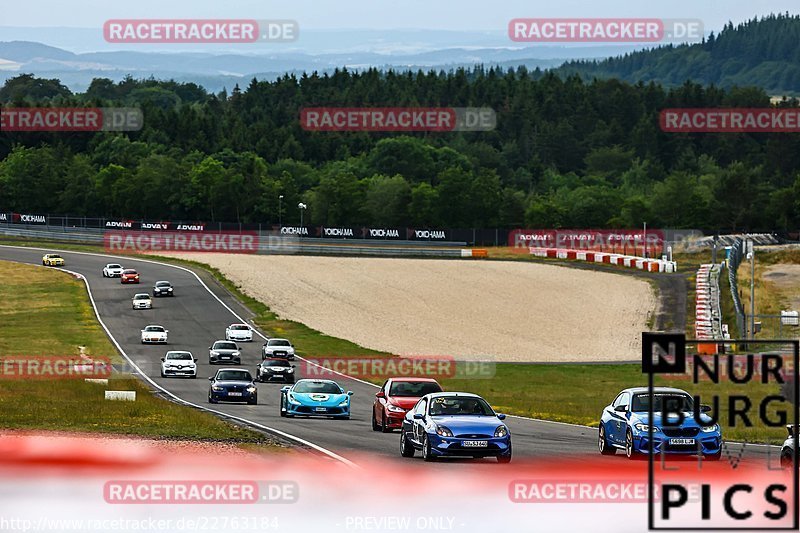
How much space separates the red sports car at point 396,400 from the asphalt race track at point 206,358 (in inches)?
14.7

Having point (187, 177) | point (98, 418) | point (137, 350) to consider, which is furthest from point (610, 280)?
point (187, 177)

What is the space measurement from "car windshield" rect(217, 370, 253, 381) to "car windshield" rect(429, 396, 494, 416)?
19.1 m

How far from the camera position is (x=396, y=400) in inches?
1366

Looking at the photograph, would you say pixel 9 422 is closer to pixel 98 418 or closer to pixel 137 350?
pixel 98 418

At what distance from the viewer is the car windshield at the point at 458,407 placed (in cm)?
2734

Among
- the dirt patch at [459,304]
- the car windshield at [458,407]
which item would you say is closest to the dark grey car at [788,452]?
the car windshield at [458,407]

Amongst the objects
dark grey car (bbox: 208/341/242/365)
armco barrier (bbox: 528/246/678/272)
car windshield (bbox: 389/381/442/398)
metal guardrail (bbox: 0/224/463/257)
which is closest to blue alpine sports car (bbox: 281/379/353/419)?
car windshield (bbox: 389/381/442/398)

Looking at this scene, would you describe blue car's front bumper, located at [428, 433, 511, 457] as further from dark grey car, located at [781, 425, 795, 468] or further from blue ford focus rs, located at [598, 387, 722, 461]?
dark grey car, located at [781, 425, 795, 468]

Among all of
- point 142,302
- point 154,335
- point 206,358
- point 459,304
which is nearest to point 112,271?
point 142,302

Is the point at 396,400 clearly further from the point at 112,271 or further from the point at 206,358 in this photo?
the point at 112,271

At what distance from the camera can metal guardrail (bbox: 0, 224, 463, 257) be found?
124 m

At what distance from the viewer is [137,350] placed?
70375 mm

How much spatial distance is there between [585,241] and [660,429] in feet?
375

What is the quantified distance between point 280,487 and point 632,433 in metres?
7.42
